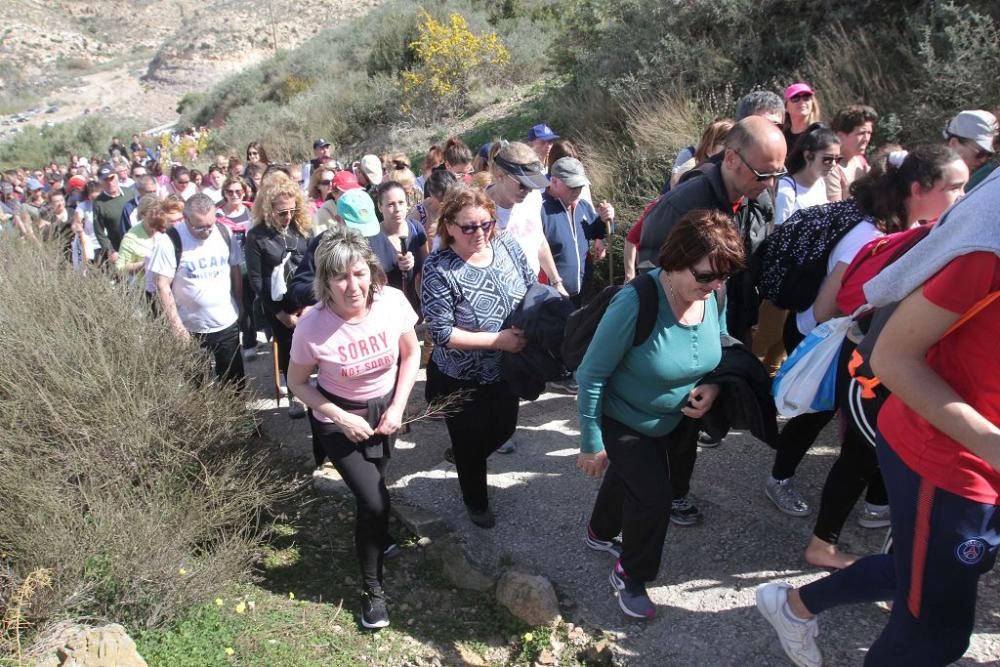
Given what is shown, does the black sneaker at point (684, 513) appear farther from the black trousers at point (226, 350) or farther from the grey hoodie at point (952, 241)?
the black trousers at point (226, 350)

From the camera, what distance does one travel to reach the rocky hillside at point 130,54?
42.8 meters

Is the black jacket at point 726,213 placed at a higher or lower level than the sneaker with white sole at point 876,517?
higher

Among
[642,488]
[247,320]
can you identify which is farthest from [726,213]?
[247,320]

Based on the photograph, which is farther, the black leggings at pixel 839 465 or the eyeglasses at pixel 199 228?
the eyeglasses at pixel 199 228

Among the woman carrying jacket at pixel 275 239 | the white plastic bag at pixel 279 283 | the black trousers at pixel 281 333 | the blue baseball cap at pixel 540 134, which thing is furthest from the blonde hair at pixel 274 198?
the blue baseball cap at pixel 540 134

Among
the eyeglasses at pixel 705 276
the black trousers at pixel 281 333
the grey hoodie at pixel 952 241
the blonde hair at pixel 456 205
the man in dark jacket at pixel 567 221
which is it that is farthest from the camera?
the black trousers at pixel 281 333

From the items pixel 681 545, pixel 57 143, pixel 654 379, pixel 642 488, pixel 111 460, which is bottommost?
pixel 681 545

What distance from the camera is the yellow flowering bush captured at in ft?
54.1

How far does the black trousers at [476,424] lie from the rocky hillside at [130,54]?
41.6 metres

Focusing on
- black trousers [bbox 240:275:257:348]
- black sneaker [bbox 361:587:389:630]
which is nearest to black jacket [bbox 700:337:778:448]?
black sneaker [bbox 361:587:389:630]

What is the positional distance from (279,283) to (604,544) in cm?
270

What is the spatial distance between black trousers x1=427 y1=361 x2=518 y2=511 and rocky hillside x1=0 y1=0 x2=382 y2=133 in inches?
1639

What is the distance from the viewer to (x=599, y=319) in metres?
2.78

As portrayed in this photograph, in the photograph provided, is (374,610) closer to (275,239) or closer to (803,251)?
(803,251)
